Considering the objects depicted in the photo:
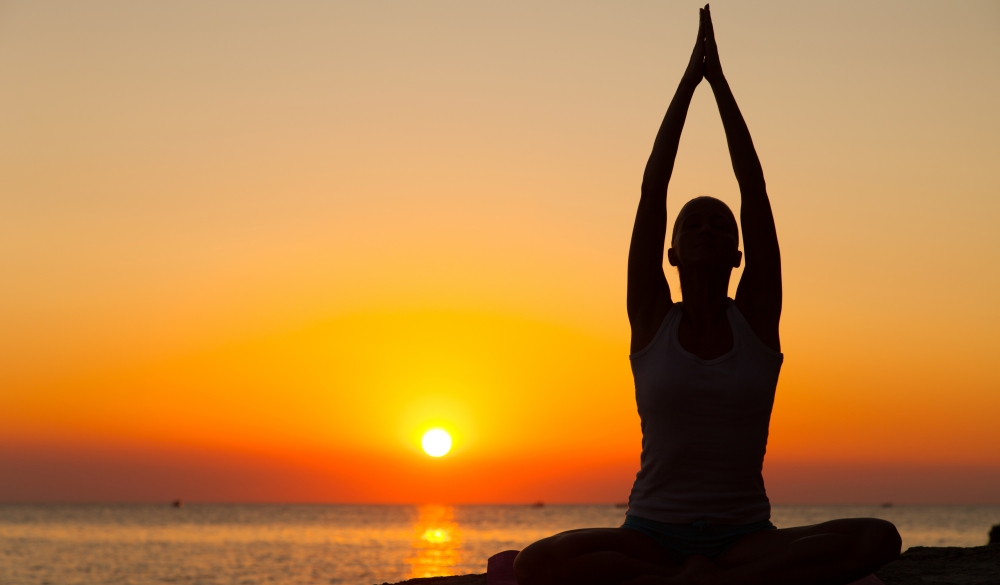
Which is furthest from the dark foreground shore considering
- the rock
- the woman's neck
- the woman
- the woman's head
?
the woman's head

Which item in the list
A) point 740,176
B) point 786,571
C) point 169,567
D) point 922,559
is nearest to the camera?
point 786,571

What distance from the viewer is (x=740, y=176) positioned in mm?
4438

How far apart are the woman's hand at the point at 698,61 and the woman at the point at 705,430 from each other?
52cm

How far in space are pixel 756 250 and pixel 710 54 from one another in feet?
3.71

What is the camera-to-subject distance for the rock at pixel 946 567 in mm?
5688

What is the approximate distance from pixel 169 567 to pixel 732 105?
96.2ft

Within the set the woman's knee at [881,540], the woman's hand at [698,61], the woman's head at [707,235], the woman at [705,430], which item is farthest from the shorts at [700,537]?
the woman's hand at [698,61]

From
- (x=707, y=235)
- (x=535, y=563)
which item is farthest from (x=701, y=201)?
(x=535, y=563)

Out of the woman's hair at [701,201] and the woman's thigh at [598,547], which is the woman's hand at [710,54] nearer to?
the woman's hair at [701,201]

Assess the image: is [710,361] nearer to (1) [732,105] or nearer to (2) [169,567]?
(1) [732,105]

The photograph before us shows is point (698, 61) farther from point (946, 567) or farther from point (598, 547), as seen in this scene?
point (946, 567)

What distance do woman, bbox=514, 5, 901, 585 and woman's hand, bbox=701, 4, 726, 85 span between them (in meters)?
0.59

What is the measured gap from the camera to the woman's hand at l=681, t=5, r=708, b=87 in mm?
4734

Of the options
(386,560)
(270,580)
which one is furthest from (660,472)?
(386,560)
